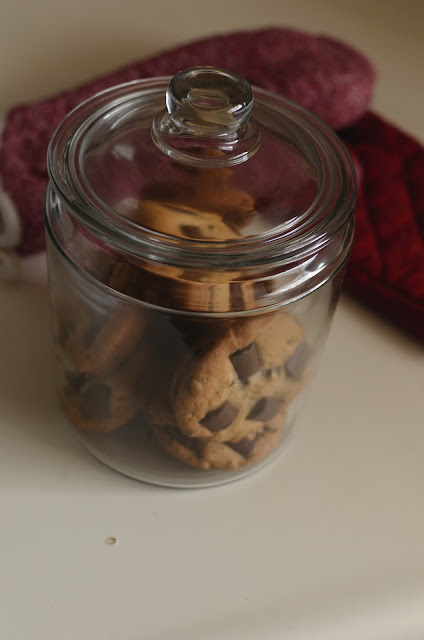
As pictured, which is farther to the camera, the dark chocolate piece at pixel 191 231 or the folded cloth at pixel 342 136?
the folded cloth at pixel 342 136

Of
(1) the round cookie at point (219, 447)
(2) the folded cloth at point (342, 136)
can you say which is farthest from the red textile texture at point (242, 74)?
(1) the round cookie at point (219, 447)

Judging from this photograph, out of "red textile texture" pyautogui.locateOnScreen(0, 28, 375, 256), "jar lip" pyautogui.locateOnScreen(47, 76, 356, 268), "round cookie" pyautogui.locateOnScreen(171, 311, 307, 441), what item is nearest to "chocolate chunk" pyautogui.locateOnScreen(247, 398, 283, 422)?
"round cookie" pyautogui.locateOnScreen(171, 311, 307, 441)

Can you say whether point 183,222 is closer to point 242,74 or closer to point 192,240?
point 192,240

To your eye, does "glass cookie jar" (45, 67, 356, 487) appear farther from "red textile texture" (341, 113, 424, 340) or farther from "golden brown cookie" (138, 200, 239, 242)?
"red textile texture" (341, 113, 424, 340)

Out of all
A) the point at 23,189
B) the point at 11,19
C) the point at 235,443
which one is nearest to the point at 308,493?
the point at 235,443

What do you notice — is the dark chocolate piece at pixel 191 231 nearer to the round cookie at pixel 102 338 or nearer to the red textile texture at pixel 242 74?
the round cookie at pixel 102 338

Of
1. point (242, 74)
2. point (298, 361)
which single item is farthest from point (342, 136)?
point (298, 361)

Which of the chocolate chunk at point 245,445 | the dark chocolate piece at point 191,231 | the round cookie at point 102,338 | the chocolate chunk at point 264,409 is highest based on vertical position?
the dark chocolate piece at point 191,231
